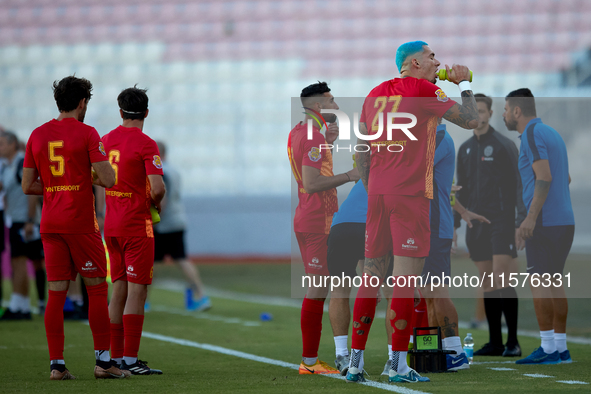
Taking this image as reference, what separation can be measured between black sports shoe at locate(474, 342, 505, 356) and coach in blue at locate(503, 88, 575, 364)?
54 centimetres

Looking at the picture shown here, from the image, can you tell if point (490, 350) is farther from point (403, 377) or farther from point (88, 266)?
point (88, 266)

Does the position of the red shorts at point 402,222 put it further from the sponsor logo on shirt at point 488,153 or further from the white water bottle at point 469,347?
the sponsor logo on shirt at point 488,153

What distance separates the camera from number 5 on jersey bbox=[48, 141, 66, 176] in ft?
15.2

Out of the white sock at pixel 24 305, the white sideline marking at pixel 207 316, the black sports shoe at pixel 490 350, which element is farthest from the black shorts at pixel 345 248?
the white sock at pixel 24 305

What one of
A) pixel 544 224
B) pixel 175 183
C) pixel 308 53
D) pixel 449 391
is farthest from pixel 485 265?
pixel 308 53

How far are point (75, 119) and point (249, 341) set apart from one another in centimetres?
293

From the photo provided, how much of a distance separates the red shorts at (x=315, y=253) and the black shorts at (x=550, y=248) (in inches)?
62.0

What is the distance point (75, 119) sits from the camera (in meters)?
4.73

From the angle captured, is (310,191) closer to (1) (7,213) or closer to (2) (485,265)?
(2) (485,265)

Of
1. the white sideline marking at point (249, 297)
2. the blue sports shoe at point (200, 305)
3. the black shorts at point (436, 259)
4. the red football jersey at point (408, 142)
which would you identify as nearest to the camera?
the red football jersey at point (408, 142)

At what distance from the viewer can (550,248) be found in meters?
5.47

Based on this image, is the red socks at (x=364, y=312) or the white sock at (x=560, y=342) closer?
the red socks at (x=364, y=312)

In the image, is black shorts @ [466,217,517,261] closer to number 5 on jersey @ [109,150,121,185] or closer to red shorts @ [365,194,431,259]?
red shorts @ [365,194,431,259]

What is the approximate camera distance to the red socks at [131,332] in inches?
193
